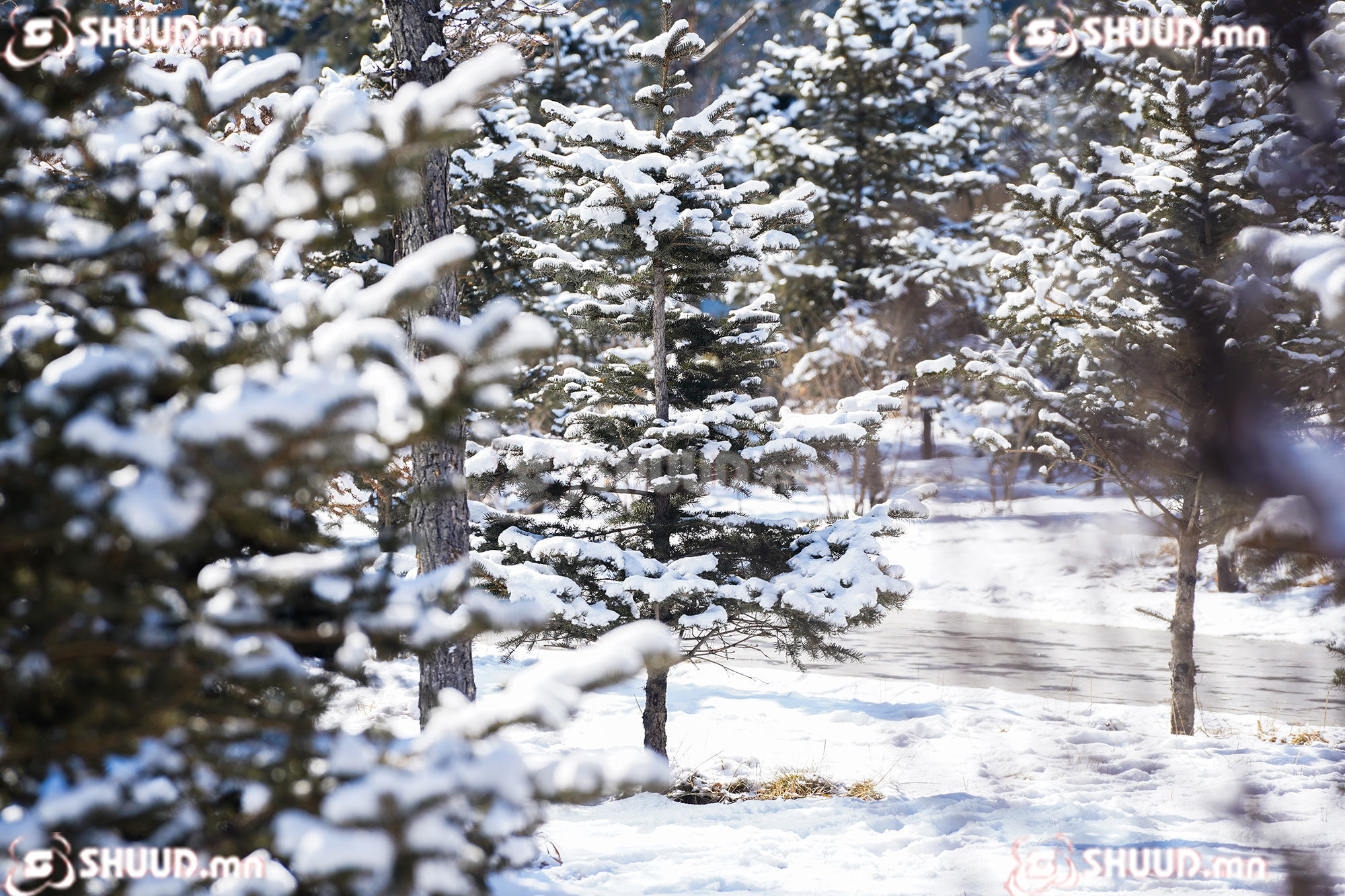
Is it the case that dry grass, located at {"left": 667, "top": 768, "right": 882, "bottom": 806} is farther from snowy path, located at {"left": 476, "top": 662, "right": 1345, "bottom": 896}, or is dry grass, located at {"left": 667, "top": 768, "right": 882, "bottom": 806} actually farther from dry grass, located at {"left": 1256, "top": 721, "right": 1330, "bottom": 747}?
dry grass, located at {"left": 1256, "top": 721, "right": 1330, "bottom": 747}

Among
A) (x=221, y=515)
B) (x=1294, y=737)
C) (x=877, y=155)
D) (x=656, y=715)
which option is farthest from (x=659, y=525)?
(x=877, y=155)

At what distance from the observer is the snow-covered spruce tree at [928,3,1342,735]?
279 centimetres

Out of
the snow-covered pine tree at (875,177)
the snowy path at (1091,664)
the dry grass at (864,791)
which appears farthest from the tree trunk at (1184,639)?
the snow-covered pine tree at (875,177)

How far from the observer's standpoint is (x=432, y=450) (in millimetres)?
4941

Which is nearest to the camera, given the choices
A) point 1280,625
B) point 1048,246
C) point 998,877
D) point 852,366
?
point 998,877

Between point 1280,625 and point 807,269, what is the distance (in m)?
11.4

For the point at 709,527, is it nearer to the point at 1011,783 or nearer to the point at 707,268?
the point at 707,268

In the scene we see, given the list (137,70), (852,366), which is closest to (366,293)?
(137,70)

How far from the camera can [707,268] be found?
6.48 m

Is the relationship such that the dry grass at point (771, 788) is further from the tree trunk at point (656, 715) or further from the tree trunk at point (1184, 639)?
the tree trunk at point (1184, 639)

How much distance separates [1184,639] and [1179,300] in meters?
5.63

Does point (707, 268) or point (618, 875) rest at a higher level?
point (707, 268)

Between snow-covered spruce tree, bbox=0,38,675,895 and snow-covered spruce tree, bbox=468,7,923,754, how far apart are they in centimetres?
382

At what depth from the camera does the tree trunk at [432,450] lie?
4.96 m
